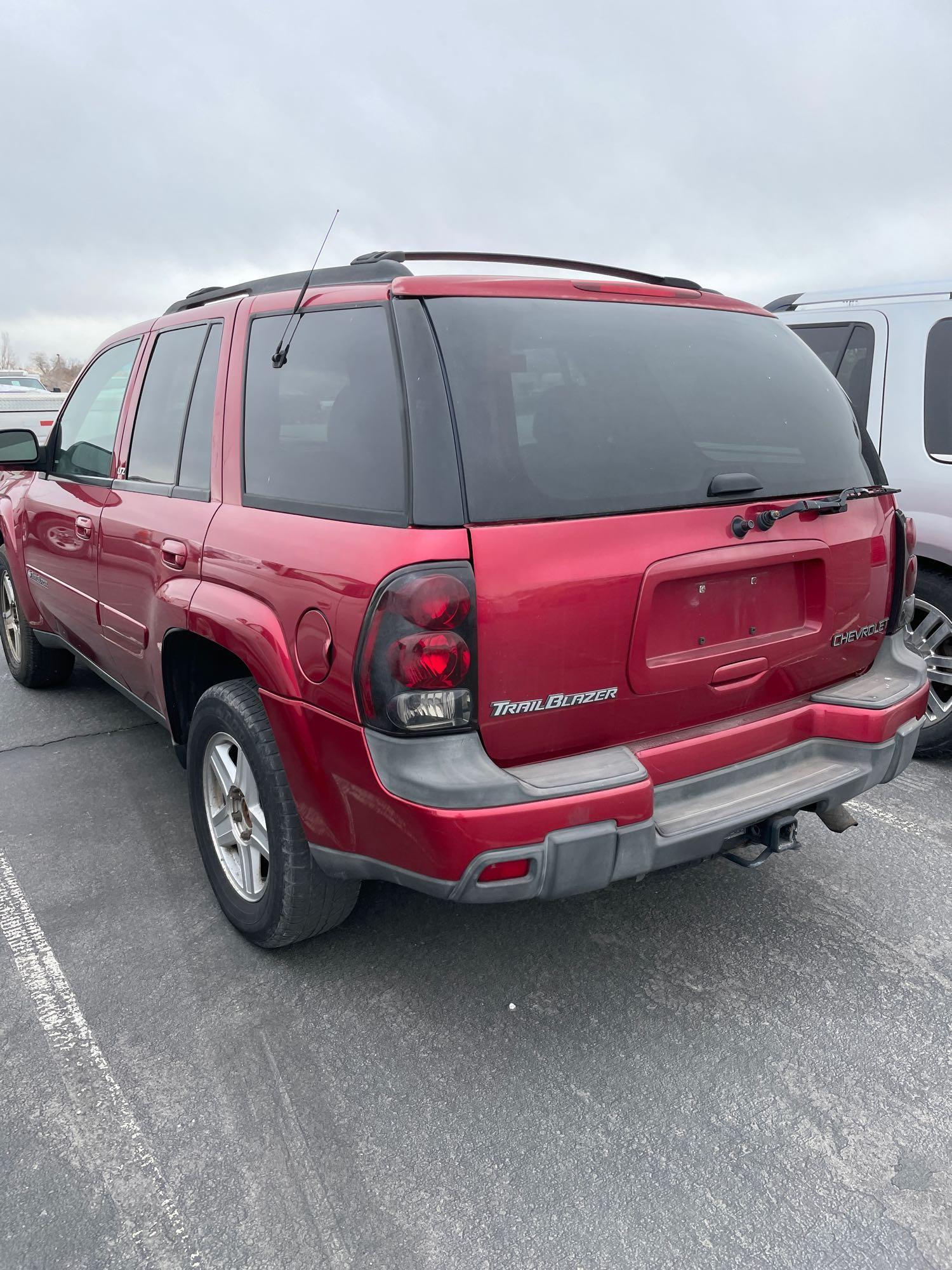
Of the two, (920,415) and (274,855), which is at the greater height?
(920,415)

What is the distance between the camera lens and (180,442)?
315cm

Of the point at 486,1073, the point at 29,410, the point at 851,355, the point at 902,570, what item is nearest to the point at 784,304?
the point at 851,355

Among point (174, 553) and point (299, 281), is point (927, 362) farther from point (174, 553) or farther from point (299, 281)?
point (174, 553)

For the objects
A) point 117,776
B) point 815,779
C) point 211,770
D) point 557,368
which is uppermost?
point 557,368

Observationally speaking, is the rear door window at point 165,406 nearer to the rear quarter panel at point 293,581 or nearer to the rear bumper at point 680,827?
the rear quarter panel at point 293,581

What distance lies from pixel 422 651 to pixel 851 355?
3.33 meters

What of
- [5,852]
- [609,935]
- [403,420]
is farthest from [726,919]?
[5,852]

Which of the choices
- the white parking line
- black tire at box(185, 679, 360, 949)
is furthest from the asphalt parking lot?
black tire at box(185, 679, 360, 949)

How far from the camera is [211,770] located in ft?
9.73

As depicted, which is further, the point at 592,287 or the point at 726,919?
the point at 726,919

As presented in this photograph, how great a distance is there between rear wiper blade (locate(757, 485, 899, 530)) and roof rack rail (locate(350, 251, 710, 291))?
0.75 meters

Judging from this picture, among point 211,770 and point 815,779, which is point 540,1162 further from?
point 211,770

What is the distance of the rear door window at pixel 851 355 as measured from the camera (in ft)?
14.2

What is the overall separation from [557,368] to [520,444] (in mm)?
268
